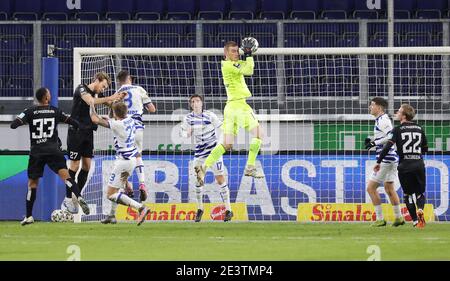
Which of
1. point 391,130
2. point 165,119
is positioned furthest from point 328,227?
point 165,119

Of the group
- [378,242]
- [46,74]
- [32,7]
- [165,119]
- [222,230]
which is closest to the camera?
[378,242]

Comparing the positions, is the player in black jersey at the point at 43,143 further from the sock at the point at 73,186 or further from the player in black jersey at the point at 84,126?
the player in black jersey at the point at 84,126

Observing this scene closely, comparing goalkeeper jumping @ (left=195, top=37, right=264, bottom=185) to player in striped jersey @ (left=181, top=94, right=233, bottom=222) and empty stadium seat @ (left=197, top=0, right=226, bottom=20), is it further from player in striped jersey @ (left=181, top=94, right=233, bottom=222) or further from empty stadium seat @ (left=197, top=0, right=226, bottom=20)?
empty stadium seat @ (left=197, top=0, right=226, bottom=20)

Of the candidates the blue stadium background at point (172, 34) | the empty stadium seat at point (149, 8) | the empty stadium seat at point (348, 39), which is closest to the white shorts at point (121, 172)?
the blue stadium background at point (172, 34)

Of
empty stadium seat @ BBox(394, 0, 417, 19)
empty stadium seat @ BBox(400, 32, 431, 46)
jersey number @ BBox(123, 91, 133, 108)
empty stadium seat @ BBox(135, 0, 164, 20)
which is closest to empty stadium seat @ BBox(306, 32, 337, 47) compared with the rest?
empty stadium seat @ BBox(400, 32, 431, 46)

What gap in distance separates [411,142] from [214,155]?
2.78 metres

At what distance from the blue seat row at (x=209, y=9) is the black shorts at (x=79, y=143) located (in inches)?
396

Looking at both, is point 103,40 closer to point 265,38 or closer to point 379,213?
point 265,38

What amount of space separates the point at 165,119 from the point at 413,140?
5.68m

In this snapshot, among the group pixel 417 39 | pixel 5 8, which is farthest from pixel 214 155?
pixel 5 8

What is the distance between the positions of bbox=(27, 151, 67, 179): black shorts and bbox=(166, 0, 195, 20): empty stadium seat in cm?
1160

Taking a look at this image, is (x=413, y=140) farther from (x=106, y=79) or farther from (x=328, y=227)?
(x=106, y=79)

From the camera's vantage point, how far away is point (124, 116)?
54.0ft

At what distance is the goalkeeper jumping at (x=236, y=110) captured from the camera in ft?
54.6
